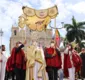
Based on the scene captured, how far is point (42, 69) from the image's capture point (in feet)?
49.3

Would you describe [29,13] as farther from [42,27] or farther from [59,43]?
[59,43]

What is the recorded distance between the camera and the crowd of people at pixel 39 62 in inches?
566

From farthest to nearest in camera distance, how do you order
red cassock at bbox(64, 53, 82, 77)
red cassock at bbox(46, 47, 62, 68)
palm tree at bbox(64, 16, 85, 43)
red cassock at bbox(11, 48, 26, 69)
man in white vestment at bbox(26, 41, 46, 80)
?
1. palm tree at bbox(64, 16, 85, 43)
2. red cassock at bbox(64, 53, 82, 77)
3. man in white vestment at bbox(26, 41, 46, 80)
4. red cassock at bbox(46, 47, 62, 68)
5. red cassock at bbox(11, 48, 26, 69)

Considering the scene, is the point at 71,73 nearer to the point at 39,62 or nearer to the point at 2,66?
the point at 39,62

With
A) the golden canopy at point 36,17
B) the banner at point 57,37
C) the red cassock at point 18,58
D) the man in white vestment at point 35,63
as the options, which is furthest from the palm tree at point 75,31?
the red cassock at point 18,58

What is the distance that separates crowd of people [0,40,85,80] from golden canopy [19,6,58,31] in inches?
60.5

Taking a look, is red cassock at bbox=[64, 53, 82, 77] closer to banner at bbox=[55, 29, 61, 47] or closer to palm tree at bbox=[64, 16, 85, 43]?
banner at bbox=[55, 29, 61, 47]

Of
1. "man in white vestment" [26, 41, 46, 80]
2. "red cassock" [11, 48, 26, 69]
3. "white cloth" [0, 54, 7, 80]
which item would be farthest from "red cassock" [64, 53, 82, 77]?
"white cloth" [0, 54, 7, 80]

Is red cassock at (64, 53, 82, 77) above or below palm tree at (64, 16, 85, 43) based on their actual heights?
below

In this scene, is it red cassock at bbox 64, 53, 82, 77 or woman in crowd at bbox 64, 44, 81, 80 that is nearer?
woman in crowd at bbox 64, 44, 81, 80

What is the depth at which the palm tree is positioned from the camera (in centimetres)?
6531

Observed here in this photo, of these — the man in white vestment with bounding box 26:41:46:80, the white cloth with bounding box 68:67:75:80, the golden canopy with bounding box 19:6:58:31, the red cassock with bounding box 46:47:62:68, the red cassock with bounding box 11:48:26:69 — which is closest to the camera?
the red cassock with bounding box 11:48:26:69

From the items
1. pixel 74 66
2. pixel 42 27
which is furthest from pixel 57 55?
pixel 42 27

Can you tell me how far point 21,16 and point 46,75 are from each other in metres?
3.21
